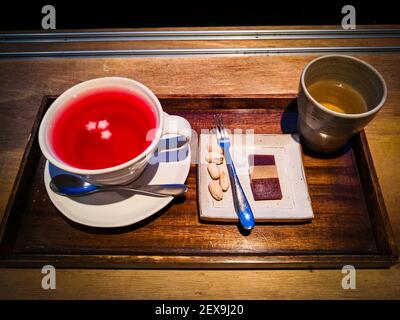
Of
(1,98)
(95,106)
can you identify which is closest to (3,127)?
(1,98)

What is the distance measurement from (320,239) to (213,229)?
11.0 inches

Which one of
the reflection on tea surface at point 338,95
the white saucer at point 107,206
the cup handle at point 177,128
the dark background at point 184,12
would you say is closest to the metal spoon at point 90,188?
the white saucer at point 107,206

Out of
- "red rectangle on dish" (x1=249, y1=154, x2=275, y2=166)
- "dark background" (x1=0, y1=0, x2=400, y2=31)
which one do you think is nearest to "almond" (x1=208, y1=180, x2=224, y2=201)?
"red rectangle on dish" (x1=249, y1=154, x2=275, y2=166)

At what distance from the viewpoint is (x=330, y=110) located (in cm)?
81

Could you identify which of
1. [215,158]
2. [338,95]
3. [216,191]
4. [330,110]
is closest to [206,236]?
[216,191]

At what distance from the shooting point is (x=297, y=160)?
3.05ft

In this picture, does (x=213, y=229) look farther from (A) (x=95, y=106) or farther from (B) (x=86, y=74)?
(B) (x=86, y=74)

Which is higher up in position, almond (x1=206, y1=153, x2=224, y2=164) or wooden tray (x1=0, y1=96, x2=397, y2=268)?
almond (x1=206, y1=153, x2=224, y2=164)

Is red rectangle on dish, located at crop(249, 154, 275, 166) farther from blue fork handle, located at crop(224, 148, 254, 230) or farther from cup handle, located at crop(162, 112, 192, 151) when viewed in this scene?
cup handle, located at crop(162, 112, 192, 151)

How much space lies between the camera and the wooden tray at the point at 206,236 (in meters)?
A: 0.81

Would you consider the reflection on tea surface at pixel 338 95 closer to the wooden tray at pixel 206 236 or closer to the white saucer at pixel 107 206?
the wooden tray at pixel 206 236

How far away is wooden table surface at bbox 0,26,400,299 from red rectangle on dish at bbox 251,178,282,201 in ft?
0.64

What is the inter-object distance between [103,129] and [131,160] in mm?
175

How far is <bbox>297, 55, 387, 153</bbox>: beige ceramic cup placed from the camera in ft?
2.69
